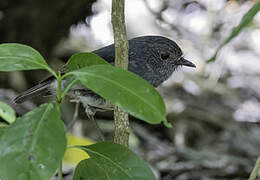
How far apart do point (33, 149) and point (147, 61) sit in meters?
2.06

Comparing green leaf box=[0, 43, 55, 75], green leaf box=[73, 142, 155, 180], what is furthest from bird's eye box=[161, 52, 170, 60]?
green leaf box=[0, 43, 55, 75]

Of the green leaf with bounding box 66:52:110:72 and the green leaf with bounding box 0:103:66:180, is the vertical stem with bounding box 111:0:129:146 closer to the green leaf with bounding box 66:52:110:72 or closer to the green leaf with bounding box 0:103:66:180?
the green leaf with bounding box 66:52:110:72

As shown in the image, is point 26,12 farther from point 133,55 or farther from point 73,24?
point 133,55

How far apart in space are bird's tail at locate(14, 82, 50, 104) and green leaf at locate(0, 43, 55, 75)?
1.83 m

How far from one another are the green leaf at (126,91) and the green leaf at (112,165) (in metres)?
0.34

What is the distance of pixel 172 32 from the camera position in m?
5.45

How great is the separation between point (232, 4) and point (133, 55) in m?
2.34

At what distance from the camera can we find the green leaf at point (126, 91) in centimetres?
114

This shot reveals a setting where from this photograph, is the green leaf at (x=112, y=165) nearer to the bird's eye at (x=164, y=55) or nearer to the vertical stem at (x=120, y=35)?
the vertical stem at (x=120, y=35)

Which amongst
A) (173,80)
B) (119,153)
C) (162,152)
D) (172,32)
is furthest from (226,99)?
(119,153)

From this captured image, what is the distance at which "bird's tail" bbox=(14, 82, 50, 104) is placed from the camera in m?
3.07

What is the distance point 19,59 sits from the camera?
1.24m

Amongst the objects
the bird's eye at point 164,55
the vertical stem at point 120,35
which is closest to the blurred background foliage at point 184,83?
the bird's eye at point 164,55

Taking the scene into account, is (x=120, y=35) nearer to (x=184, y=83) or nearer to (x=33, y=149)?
(x=33, y=149)
